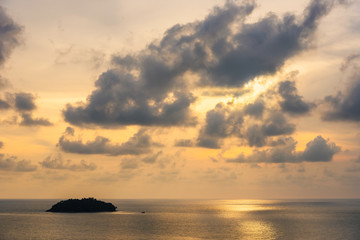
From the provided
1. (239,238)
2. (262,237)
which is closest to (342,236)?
(262,237)

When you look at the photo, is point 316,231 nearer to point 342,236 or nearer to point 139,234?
point 342,236

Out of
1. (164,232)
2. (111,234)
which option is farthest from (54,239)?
(164,232)

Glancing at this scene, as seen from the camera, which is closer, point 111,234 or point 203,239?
point 203,239

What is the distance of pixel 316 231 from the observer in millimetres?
185375

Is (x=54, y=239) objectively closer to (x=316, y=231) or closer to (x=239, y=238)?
(x=239, y=238)

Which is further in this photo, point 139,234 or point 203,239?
point 139,234

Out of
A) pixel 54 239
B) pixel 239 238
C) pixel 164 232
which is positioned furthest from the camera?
pixel 164 232

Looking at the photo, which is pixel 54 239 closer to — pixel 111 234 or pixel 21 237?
pixel 21 237

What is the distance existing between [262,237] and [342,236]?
3277 centimetres

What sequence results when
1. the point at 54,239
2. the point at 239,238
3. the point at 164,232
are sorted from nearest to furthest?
the point at 54,239, the point at 239,238, the point at 164,232

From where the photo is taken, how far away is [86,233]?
6585 inches

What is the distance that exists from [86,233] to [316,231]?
103 meters

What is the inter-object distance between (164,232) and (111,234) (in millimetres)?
25325

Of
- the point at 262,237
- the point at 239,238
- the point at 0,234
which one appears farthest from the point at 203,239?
the point at 0,234
